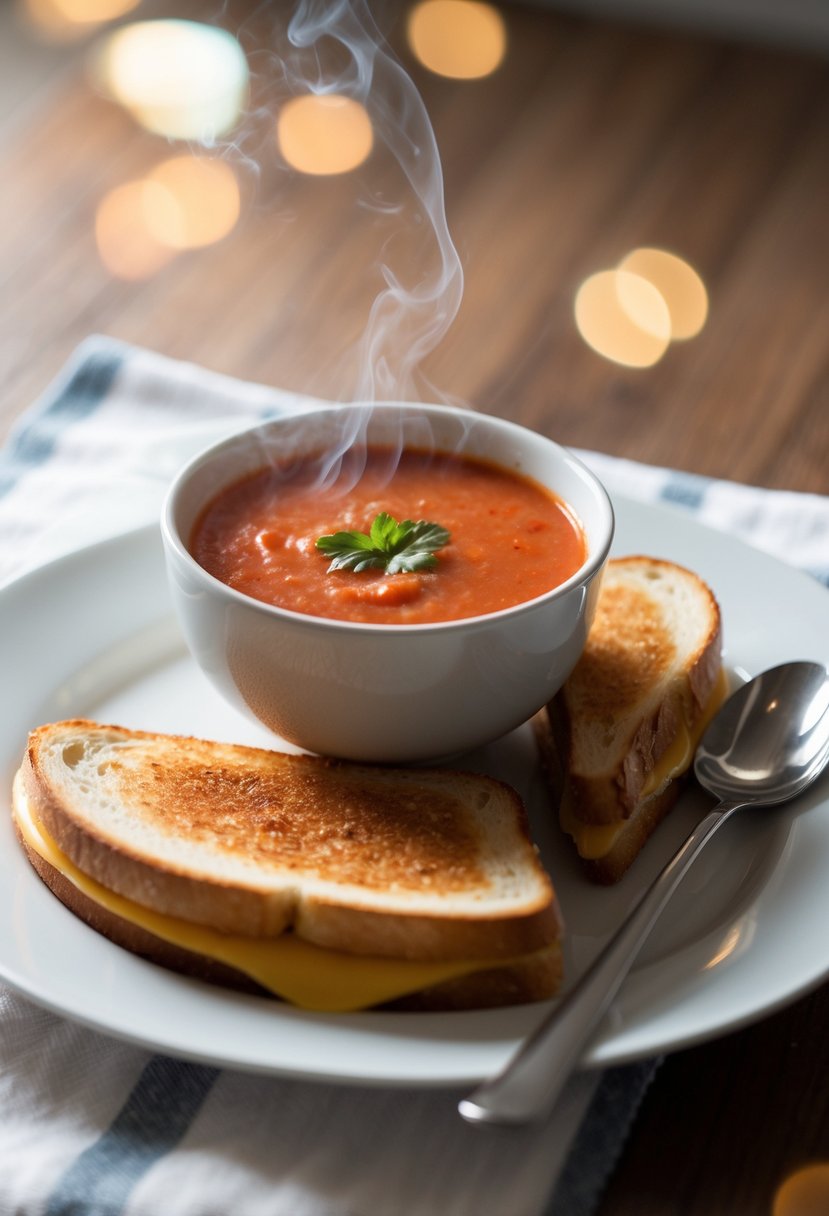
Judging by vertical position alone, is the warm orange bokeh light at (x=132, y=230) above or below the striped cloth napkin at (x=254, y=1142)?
below

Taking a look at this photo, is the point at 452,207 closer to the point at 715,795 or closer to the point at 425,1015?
the point at 715,795

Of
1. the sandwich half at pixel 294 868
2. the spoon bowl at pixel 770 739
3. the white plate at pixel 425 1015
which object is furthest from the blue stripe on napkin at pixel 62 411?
the spoon bowl at pixel 770 739

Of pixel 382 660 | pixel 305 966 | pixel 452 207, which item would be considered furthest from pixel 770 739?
pixel 452 207

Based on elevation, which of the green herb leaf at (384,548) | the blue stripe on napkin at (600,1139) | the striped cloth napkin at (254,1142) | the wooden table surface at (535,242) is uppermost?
the green herb leaf at (384,548)

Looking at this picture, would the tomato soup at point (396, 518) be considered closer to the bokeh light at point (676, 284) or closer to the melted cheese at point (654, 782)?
the melted cheese at point (654, 782)

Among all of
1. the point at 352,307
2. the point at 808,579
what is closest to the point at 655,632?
the point at 808,579

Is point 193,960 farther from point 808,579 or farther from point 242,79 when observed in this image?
point 242,79

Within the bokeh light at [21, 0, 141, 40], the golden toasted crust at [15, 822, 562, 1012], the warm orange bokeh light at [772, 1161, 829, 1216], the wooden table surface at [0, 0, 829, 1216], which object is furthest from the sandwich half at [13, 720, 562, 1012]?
the bokeh light at [21, 0, 141, 40]

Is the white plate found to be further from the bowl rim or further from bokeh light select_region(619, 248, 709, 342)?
bokeh light select_region(619, 248, 709, 342)
